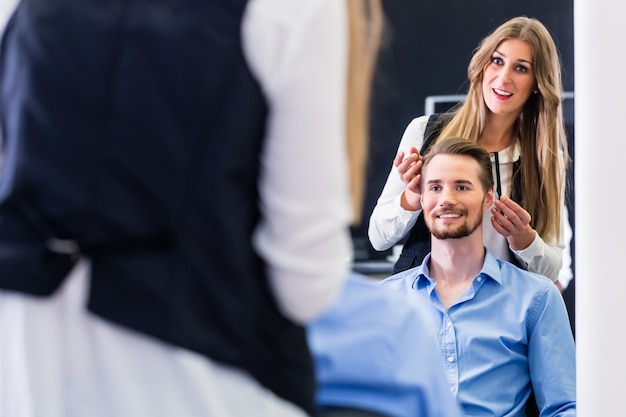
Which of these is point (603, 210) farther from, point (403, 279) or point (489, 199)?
point (403, 279)

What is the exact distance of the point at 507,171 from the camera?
291cm

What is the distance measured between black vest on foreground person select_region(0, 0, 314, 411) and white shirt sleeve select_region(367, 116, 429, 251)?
6.36ft

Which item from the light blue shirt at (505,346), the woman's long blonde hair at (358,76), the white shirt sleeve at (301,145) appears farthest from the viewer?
the light blue shirt at (505,346)

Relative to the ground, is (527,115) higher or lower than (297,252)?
lower

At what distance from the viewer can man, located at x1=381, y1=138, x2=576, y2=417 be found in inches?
100

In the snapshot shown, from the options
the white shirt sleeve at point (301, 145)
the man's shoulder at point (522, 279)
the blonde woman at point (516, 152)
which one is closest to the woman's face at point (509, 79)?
the blonde woman at point (516, 152)

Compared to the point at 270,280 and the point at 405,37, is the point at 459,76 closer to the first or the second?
A: the point at 405,37

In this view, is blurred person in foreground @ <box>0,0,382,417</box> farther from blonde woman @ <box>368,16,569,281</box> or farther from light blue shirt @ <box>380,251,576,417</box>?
blonde woman @ <box>368,16,569,281</box>

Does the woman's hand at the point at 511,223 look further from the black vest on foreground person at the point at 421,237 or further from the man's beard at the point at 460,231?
the man's beard at the point at 460,231

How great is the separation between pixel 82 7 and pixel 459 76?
2181 mm

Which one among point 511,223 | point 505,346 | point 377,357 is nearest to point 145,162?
point 377,357

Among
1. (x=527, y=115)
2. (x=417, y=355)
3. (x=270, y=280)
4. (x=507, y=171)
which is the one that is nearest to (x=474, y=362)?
(x=507, y=171)

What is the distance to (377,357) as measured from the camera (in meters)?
1.52

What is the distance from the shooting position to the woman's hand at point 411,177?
2.88m
